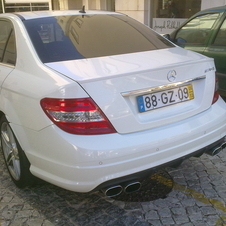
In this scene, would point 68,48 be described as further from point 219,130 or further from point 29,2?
point 29,2

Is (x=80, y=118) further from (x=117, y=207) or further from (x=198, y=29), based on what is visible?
(x=198, y=29)

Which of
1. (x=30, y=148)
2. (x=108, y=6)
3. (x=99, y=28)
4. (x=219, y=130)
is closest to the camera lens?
(x=30, y=148)

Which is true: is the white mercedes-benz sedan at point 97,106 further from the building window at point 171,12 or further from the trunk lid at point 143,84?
the building window at point 171,12

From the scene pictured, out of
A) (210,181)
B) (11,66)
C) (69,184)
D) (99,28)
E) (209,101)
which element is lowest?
(210,181)

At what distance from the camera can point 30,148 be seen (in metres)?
Result: 2.71

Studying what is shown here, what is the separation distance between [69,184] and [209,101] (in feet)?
4.56

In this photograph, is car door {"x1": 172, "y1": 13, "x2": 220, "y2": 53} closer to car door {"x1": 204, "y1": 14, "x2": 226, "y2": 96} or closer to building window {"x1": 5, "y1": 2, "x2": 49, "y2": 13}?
car door {"x1": 204, "y1": 14, "x2": 226, "y2": 96}

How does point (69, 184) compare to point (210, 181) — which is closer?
point (69, 184)

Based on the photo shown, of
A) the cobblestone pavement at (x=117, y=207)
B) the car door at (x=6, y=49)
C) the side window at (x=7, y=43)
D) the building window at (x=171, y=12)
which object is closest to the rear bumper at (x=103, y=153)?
the cobblestone pavement at (x=117, y=207)

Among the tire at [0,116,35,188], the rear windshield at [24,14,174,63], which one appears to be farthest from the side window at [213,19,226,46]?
the tire at [0,116,35,188]

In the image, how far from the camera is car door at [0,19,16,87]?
3133 millimetres

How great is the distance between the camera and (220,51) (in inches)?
192

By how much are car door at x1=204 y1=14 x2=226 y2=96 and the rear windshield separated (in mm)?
1574

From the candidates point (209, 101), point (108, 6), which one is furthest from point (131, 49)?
point (108, 6)
